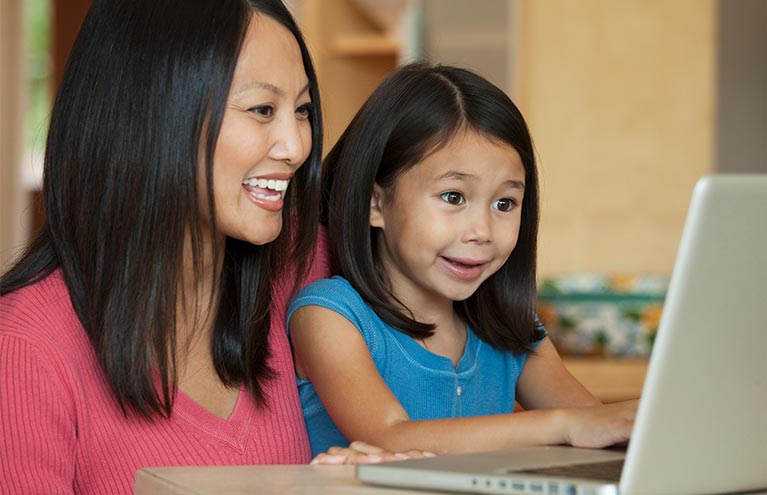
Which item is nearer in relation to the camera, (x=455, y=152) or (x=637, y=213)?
(x=455, y=152)

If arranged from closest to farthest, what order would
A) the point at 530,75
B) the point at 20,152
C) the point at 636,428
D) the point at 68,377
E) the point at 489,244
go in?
the point at 636,428 < the point at 68,377 < the point at 489,244 < the point at 530,75 < the point at 20,152

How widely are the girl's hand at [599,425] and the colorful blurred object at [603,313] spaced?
244cm

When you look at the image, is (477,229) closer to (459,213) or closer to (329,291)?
(459,213)

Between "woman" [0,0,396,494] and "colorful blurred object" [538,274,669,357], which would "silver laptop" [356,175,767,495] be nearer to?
"woman" [0,0,396,494]

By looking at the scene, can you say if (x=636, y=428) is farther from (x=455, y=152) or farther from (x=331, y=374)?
(x=455, y=152)

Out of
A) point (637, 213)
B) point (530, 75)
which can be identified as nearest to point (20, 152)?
point (530, 75)

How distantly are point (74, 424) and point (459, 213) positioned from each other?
514mm

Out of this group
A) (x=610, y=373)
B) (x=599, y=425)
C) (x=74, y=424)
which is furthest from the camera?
(x=610, y=373)

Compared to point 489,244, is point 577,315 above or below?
below

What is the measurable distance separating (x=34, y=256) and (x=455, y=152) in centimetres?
51

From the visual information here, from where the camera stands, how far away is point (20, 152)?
4.73m

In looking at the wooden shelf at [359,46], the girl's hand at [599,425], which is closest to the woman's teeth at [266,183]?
the girl's hand at [599,425]

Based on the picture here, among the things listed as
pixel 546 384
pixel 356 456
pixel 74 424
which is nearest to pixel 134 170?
pixel 74 424

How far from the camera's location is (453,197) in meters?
1.42
